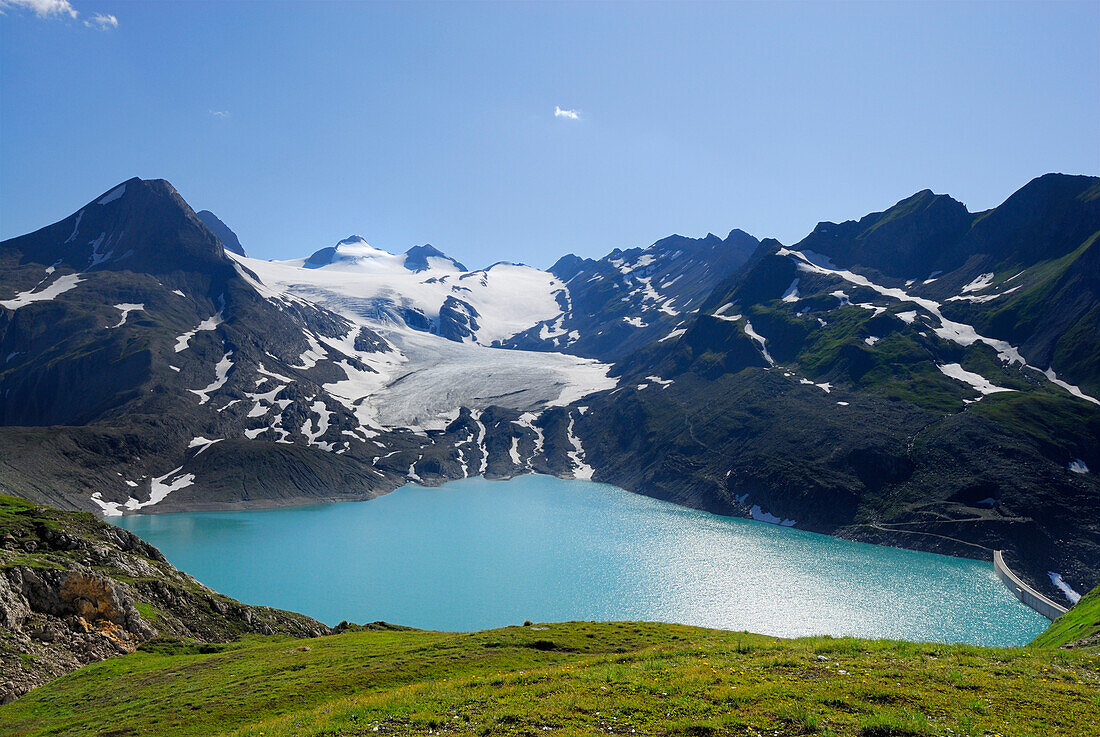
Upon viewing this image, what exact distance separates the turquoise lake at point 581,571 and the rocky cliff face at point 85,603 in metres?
34.6

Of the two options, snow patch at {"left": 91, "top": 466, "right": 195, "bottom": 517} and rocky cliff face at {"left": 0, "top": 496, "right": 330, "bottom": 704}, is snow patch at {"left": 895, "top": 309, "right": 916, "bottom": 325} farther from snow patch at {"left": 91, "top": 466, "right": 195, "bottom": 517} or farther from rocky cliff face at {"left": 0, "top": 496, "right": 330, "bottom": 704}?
snow patch at {"left": 91, "top": 466, "right": 195, "bottom": 517}

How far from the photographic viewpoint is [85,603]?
38250mm

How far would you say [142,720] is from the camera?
24.1 m

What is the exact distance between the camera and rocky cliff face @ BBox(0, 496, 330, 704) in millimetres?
33719

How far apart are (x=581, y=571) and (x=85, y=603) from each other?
73.5m

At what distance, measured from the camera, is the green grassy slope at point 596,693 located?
48.3 feet

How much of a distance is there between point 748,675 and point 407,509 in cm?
14593

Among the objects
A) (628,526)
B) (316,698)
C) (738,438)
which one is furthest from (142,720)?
(738,438)

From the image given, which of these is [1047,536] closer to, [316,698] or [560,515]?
[560,515]

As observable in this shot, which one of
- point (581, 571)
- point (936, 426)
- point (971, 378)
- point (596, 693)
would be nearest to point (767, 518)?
point (936, 426)

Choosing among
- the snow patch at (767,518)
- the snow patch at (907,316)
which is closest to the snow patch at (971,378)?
the snow patch at (907,316)

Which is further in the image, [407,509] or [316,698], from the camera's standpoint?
[407,509]

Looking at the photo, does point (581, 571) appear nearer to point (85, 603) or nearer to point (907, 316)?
point (85, 603)

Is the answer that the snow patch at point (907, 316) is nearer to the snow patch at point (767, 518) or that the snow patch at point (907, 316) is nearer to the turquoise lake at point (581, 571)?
the snow patch at point (767, 518)
